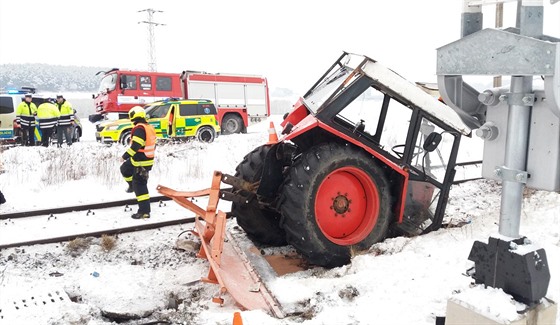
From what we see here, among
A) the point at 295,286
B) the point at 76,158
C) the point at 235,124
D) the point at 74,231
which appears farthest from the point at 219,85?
the point at 295,286

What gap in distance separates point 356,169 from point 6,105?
53.5ft

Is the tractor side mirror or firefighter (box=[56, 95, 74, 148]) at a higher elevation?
the tractor side mirror

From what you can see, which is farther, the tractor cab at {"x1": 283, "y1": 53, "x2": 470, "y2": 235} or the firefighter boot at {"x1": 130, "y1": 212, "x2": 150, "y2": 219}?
the firefighter boot at {"x1": 130, "y1": 212, "x2": 150, "y2": 219}

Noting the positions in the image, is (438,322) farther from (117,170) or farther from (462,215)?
(117,170)

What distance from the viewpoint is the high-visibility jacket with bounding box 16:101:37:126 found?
15.5 m

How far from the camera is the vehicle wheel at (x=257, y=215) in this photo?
5434 mm

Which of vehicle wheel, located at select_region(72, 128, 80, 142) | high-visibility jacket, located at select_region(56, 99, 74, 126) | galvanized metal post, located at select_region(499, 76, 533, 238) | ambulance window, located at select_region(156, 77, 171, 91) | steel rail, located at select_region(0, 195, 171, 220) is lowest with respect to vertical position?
vehicle wheel, located at select_region(72, 128, 80, 142)

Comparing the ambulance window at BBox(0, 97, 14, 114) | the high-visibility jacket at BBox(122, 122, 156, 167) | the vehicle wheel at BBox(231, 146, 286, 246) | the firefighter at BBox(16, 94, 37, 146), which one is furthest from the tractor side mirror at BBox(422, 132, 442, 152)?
the ambulance window at BBox(0, 97, 14, 114)

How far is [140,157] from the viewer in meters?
7.13

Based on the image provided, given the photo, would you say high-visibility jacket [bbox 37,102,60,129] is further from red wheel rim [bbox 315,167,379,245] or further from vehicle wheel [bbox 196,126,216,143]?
red wheel rim [bbox 315,167,379,245]

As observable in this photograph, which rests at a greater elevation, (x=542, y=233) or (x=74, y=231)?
(x=542, y=233)

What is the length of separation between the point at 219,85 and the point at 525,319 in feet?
69.1

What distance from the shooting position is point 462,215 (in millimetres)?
6543

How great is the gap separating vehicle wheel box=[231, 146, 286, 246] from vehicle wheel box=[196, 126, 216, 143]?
11.8 metres
